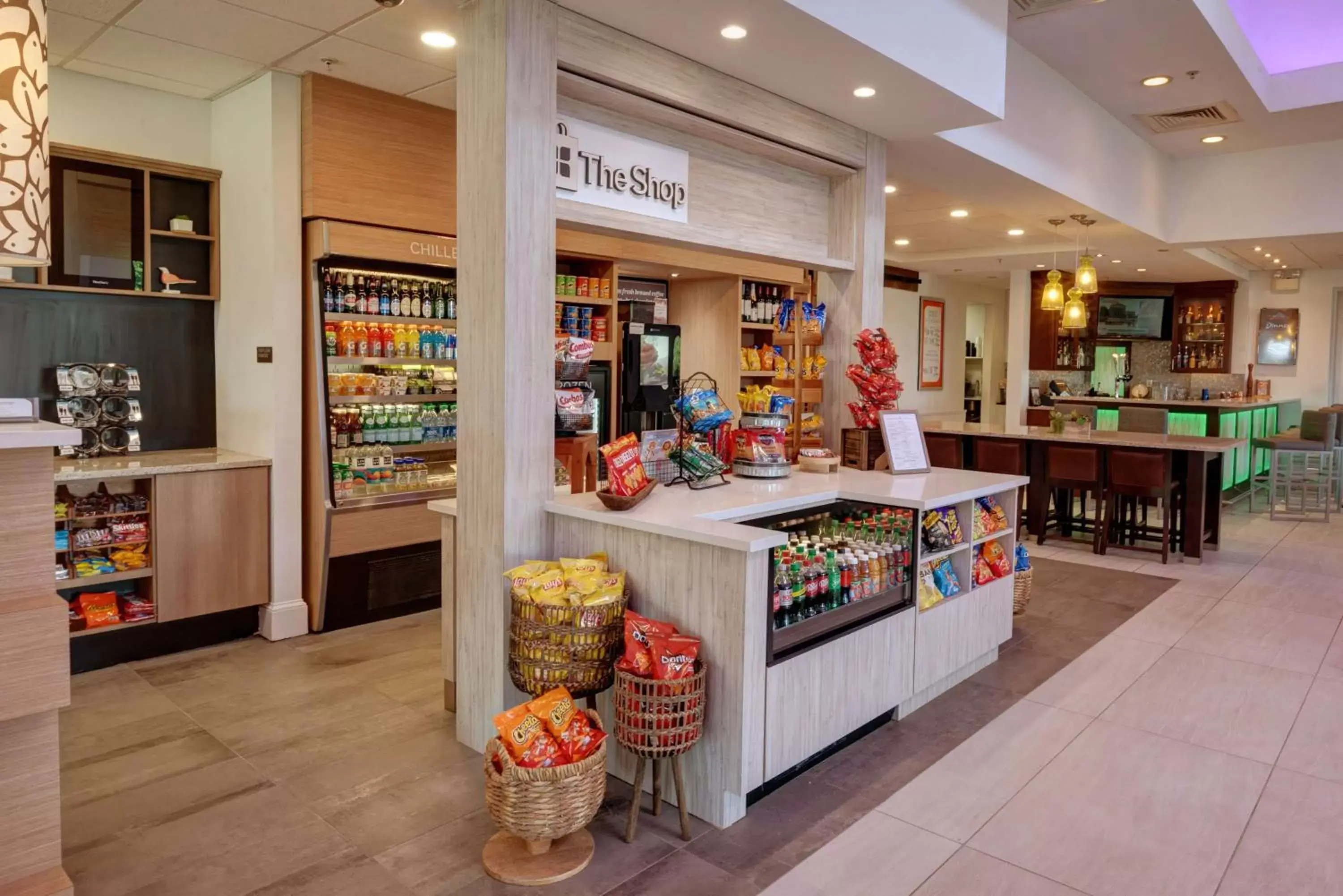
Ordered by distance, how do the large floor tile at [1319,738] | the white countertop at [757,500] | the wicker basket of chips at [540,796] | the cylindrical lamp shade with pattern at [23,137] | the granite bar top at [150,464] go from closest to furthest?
1. the cylindrical lamp shade with pattern at [23,137]
2. the wicker basket of chips at [540,796]
3. the white countertop at [757,500]
4. the large floor tile at [1319,738]
5. the granite bar top at [150,464]

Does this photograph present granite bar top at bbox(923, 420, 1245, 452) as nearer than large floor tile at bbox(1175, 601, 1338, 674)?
No

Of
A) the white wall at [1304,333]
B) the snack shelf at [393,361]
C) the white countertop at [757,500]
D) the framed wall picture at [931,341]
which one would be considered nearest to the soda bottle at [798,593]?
the white countertop at [757,500]

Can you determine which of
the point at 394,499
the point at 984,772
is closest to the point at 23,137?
the point at 394,499

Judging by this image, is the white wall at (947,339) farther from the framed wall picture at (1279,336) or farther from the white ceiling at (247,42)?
the white ceiling at (247,42)

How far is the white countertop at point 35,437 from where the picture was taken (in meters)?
2.01

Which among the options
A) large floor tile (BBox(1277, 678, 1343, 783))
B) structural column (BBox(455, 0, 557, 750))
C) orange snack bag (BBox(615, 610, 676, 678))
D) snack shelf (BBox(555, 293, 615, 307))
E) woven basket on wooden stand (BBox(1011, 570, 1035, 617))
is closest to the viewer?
orange snack bag (BBox(615, 610, 676, 678))

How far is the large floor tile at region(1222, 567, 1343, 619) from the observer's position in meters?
5.27

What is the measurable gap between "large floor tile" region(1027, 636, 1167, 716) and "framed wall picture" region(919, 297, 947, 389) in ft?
25.3

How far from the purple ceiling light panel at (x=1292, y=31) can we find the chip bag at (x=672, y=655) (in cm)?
628

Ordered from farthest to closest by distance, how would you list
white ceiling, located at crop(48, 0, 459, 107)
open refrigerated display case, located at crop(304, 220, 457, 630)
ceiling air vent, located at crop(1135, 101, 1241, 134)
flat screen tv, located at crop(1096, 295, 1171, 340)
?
flat screen tv, located at crop(1096, 295, 1171, 340) < ceiling air vent, located at crop(1135, 101, 1241, 134) < open refrigerated display case, located at crop(304, 220, 457, 630) < white ceiling, located at crop(48, 0, 459, 107)

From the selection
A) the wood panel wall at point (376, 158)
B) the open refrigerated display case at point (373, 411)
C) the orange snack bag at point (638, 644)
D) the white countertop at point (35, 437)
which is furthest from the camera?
the open refrigerated display case at point (373, 411)

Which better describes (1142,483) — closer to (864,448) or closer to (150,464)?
(864,448)

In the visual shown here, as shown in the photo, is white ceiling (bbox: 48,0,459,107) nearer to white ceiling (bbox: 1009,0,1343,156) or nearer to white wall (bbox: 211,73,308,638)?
white wall (bbox: 211,73,308,638)

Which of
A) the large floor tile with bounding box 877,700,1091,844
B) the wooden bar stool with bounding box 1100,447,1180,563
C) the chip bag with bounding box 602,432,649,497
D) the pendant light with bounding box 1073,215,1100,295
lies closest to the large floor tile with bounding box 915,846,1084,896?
the large floor tile with bounding box 877,700,1091,844
